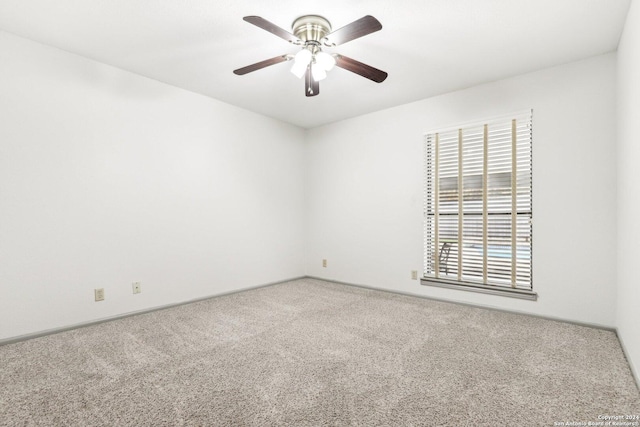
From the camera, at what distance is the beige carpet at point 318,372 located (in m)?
1.62

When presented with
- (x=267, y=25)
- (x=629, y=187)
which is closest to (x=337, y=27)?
(x=267, y=25)

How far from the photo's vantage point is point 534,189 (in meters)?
3.23

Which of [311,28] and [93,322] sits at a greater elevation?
[311,28]

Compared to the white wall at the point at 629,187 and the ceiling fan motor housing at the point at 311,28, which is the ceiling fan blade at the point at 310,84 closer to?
the ceiling fan motor housing at the point at 311,28

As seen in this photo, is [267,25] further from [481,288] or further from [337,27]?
[481,288]

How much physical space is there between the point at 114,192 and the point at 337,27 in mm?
2669

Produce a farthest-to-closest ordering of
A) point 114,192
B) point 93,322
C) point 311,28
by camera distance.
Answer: point 114,192, point 93,322, point 311,28

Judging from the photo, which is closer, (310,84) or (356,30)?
(356,30)

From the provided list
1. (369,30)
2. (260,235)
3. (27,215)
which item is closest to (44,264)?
(27,215)

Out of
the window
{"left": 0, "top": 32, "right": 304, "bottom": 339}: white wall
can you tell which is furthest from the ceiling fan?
the window

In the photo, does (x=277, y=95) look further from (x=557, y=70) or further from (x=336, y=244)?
(x=557, y=70)

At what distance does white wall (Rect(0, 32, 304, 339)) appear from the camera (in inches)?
103

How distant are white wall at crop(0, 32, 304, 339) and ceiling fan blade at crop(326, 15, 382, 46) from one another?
2.34m

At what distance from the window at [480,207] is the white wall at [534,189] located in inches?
4.3
